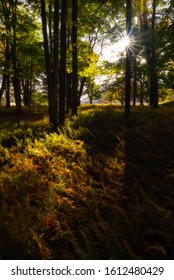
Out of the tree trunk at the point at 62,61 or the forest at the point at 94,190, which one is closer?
the forest at the point at 94,190

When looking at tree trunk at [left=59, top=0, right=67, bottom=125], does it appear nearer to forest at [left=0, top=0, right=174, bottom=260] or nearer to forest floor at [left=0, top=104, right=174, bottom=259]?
forest at [left=0, top=0, right=174, bottom=260]

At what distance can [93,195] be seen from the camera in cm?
589

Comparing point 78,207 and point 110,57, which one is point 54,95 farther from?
point 78,207

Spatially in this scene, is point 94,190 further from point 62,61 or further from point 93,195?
point 62,61

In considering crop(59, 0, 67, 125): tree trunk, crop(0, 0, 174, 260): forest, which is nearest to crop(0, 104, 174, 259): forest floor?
crop(0, 0, 174, 260): forest

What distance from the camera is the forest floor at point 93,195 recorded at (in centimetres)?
430

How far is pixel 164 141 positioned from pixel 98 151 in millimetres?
2250

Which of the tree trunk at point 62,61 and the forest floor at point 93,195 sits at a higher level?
the tree trunk at point 62,61

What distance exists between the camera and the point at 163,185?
6.29 m

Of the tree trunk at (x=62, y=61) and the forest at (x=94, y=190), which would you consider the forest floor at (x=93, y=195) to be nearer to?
the forest at (x=94, y=190)

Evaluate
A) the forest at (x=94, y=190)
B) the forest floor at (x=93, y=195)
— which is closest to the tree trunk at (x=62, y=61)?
the forest at (x=94, y=190)

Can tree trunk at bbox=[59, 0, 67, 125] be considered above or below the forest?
above

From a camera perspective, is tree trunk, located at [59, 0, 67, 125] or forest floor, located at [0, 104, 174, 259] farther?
tree trunk, located at [59, 0, 67, 125]

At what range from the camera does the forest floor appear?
4.30 meters
